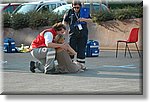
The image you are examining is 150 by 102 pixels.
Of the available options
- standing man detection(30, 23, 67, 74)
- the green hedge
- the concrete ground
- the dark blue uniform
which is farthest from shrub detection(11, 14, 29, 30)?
standing man detection(30, 23, 67, 74)

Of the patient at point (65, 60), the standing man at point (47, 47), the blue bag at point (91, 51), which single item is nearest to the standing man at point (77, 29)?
the patient at point (65, 60)

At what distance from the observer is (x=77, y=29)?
25.1ft

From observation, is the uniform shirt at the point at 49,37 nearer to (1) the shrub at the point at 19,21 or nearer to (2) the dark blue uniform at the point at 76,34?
(2) the dark blue uniform at the point at 76,34

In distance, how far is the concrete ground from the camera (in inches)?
216

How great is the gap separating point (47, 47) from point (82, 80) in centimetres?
91

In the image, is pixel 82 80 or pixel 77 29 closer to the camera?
pixel 82 80

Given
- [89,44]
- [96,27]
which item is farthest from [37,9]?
[89,44]

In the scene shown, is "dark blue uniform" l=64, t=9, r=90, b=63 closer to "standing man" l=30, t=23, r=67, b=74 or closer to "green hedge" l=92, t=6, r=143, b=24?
"standing man" l=30, t=23, r=67, b=74

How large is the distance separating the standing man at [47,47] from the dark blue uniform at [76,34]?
0.49 meters

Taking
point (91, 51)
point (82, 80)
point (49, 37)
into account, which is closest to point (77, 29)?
point (49, 37)

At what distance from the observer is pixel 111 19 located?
14.2 m

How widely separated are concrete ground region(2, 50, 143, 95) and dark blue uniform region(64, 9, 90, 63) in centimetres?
39

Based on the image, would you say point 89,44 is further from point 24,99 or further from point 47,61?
point 24,99

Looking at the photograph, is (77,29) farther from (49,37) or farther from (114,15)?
(114,15)
